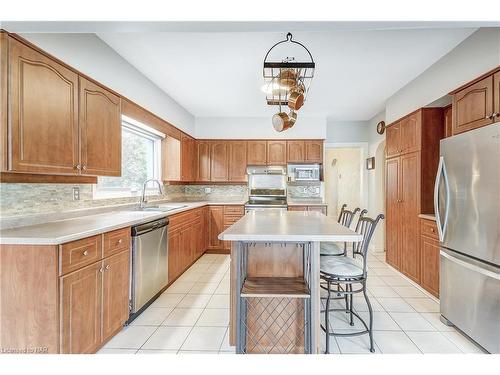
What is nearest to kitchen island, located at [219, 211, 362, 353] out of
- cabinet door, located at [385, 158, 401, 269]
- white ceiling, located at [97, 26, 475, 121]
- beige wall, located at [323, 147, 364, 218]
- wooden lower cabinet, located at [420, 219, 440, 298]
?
white ceiling, located at [97, 26, 475, 121]

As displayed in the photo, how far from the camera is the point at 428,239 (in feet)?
9.60

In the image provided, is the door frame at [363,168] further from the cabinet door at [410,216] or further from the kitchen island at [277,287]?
the kitchen island at [277,287]

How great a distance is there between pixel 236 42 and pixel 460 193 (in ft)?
7.50

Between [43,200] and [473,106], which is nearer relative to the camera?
[43,200]

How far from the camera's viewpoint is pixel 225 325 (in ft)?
7.61

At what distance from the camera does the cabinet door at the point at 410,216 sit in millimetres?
3201

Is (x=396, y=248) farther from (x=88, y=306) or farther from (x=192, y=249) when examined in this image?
(x=88, y=306)

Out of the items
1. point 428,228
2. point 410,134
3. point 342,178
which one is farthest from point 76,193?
point 342,178

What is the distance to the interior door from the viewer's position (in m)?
1.79

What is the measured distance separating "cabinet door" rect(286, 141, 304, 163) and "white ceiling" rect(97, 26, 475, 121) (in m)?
1.01

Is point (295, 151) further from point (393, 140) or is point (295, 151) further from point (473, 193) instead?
point (473, 193)

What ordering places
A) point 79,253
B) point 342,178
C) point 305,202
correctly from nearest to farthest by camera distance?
1. point 79,253
2. point 305,202
3. point 342,178

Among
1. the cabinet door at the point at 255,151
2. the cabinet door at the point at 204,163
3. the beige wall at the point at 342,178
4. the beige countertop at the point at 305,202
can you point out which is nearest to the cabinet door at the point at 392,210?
the beige countertop at the point at 305,202

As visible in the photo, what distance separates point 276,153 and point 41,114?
387 centimetres
